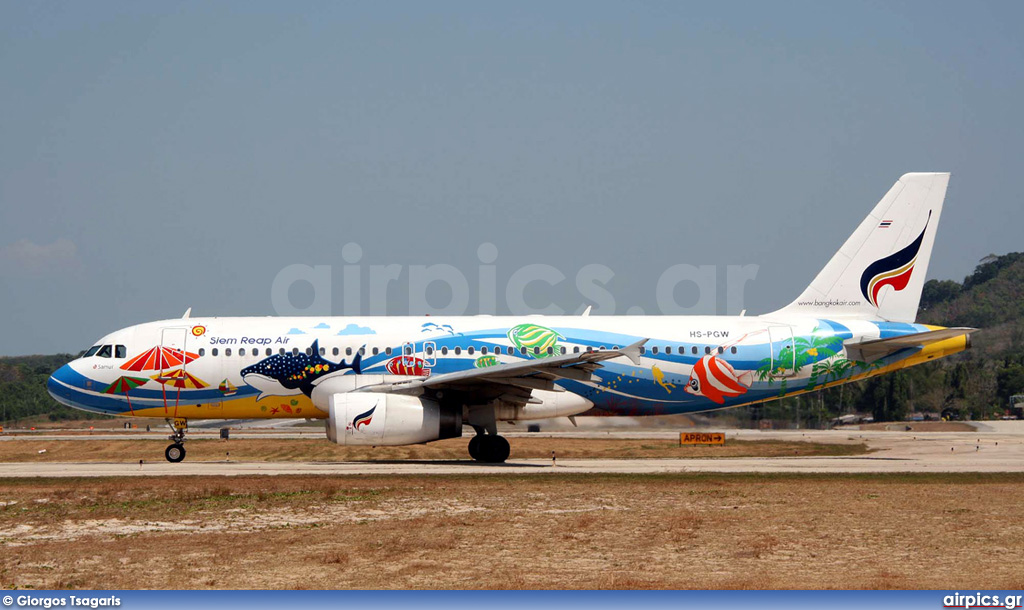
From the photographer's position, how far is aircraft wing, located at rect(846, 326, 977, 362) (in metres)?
28.7

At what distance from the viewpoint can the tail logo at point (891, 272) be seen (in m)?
30.4

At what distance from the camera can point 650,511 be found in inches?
698

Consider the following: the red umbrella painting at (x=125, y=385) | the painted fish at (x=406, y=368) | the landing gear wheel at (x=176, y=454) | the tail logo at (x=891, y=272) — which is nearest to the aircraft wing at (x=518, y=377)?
the painted fish at (x=406, y=368)

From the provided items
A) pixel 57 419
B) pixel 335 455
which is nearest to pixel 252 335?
pixel 335 455

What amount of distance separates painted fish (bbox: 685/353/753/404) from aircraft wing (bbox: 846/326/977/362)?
2924mm

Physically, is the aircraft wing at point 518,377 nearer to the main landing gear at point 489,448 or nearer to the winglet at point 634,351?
the winglet at point 634,351

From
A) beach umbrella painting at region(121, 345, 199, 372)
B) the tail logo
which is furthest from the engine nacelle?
the tail logo

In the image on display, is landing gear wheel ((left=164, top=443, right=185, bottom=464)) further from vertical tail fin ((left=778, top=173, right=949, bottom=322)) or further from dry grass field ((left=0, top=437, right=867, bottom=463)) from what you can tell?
vertical tail fin ((left=778, top=173, right=949, bottom=322))

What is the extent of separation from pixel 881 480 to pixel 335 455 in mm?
16808

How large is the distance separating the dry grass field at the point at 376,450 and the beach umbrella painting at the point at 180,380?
12.5 ft

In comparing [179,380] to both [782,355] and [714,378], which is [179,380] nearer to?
[714,378]

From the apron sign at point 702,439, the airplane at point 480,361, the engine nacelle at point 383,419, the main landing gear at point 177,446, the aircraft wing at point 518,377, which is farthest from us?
the apron sign at point 702,439

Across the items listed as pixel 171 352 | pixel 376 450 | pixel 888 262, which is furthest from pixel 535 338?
pixel 888 262

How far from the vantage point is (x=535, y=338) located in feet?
94.8
